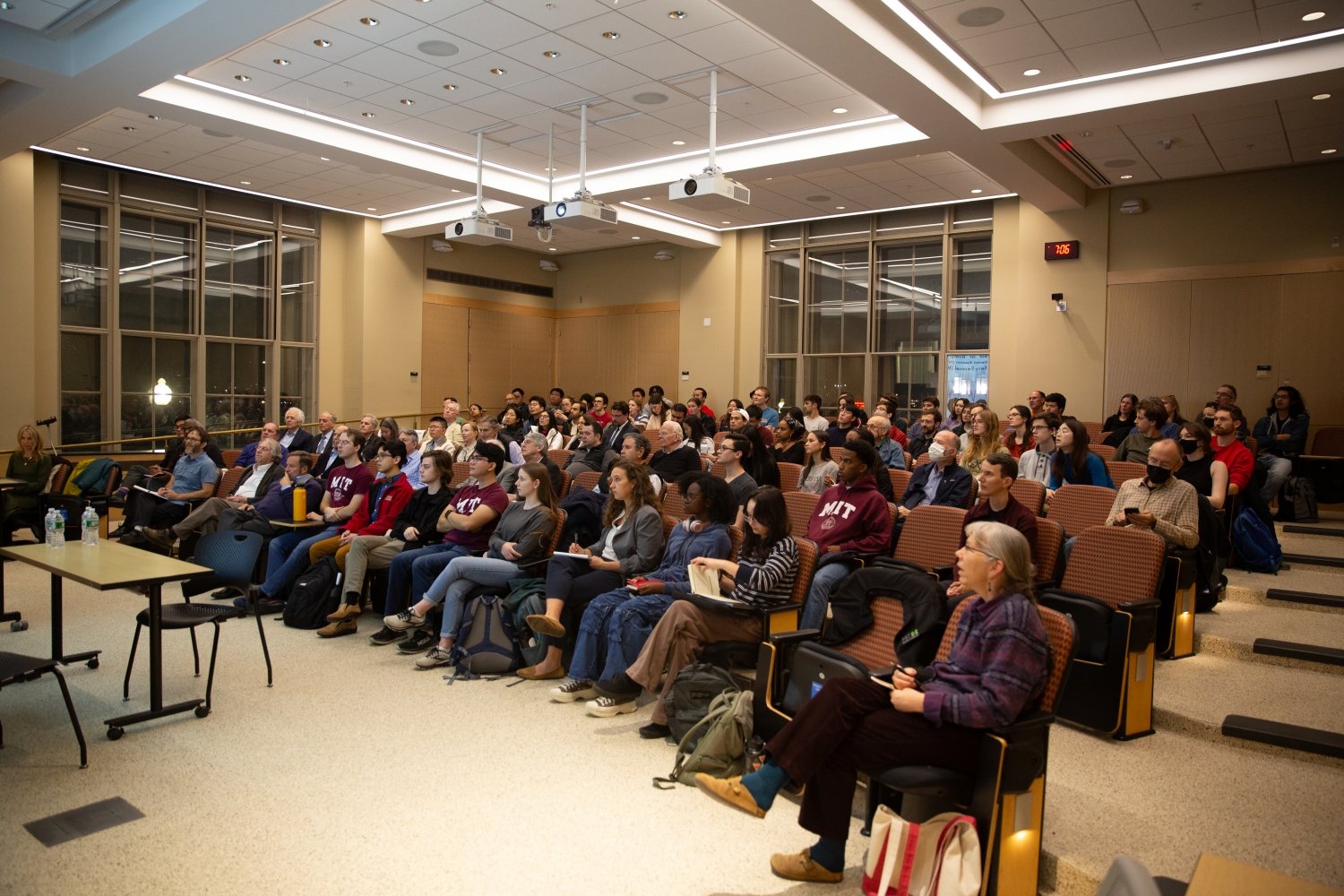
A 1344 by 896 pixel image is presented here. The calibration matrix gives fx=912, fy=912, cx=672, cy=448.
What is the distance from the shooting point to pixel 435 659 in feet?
17.3

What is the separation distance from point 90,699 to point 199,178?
933 centimetres

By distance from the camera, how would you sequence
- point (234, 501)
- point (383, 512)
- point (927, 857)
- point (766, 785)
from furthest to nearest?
point (234, 501) → point (383, 512) → point (766, 785) → point (927, 857)

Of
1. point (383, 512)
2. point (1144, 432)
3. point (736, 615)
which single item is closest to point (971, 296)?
point (1144, 432)

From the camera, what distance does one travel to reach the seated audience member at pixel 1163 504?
182 inches

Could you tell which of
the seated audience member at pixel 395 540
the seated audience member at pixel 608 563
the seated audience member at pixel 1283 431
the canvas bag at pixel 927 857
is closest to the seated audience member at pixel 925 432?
the seated audience member at pixel 1283 431

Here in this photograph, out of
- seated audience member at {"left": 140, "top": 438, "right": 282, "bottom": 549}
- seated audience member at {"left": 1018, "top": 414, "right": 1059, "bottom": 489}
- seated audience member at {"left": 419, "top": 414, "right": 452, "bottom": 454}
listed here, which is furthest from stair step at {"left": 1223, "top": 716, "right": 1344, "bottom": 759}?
seated audience member at {"left": 419, "top": 414, "right": 452, "bottom": 454}

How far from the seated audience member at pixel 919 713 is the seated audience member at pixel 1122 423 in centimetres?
763

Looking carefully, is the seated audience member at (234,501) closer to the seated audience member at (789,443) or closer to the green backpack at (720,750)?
the seated audience member at (789,443)

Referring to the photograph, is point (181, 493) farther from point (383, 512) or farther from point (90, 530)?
point (90, 530)

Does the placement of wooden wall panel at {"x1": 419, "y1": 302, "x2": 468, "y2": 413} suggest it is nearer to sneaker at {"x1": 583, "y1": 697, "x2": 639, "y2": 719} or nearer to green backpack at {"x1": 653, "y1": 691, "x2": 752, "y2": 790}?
sneaker at {"x1": 583, "y1": 697, "x2": 639, "y2": 719}

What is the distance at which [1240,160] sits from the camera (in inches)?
400

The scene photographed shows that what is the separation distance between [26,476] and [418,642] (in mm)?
5170

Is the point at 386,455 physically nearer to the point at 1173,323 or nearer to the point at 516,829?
the point at 516,829

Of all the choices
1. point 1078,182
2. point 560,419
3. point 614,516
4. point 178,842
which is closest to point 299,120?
point 560,419
